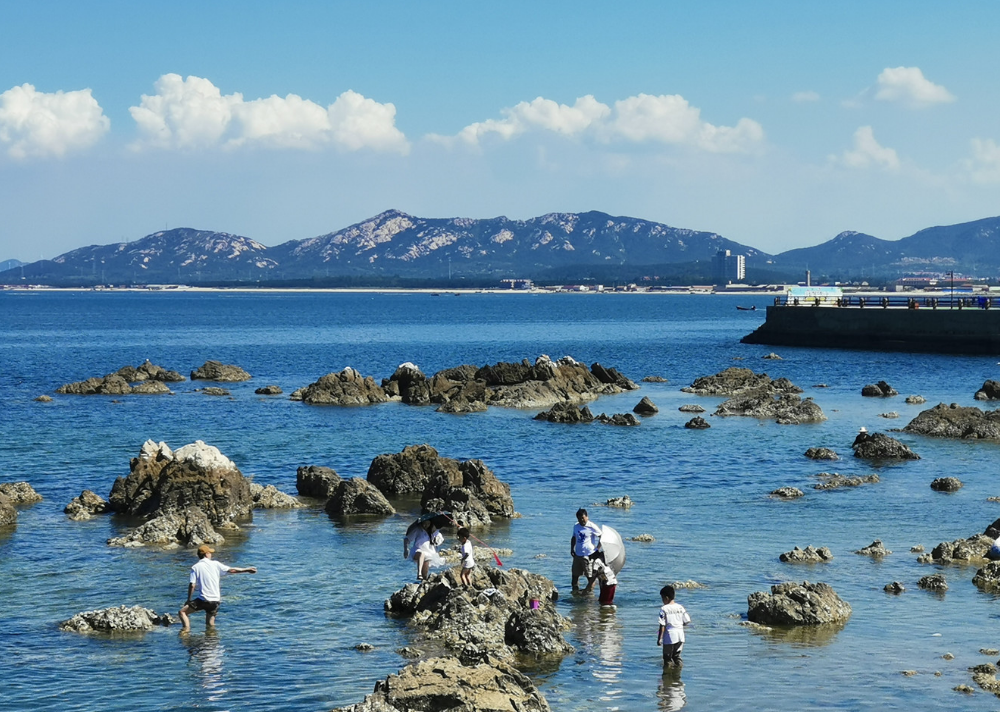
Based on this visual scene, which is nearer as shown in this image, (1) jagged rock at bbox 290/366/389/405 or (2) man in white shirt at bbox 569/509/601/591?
(2) man in white shirt at bbox 569/509/601/591

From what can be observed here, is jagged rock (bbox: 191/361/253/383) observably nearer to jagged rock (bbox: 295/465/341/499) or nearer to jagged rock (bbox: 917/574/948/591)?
jagged rock (bbox: 295/465/341/499)

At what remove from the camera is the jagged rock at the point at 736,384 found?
221 feet

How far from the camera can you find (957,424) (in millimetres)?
49250

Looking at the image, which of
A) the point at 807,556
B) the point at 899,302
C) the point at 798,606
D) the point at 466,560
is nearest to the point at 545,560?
the point at 466,560

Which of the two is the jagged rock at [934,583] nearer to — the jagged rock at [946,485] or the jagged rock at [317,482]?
the jagged rock at [946,485]

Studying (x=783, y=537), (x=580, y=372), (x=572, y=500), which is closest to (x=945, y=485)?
(x=783, y=537)

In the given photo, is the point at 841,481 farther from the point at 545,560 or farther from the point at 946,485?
the point at 545,560

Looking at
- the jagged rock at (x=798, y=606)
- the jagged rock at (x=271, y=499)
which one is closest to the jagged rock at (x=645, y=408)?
the jagged rock at (x=271, y=499)

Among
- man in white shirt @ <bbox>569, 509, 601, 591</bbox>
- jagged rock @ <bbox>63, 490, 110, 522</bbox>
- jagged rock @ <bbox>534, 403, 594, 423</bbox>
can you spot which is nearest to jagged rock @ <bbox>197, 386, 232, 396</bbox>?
jagged rock @ <bbox>534, 403, 594, 423</bbox>

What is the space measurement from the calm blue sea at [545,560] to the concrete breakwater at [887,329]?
3481cm

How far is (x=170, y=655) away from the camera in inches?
810

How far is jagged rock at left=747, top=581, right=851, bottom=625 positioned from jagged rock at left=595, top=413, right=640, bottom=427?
30.9 m

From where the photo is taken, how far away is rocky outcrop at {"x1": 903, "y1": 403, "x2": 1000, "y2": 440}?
A: 4819cm

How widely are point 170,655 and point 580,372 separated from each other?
5111 centimetres
